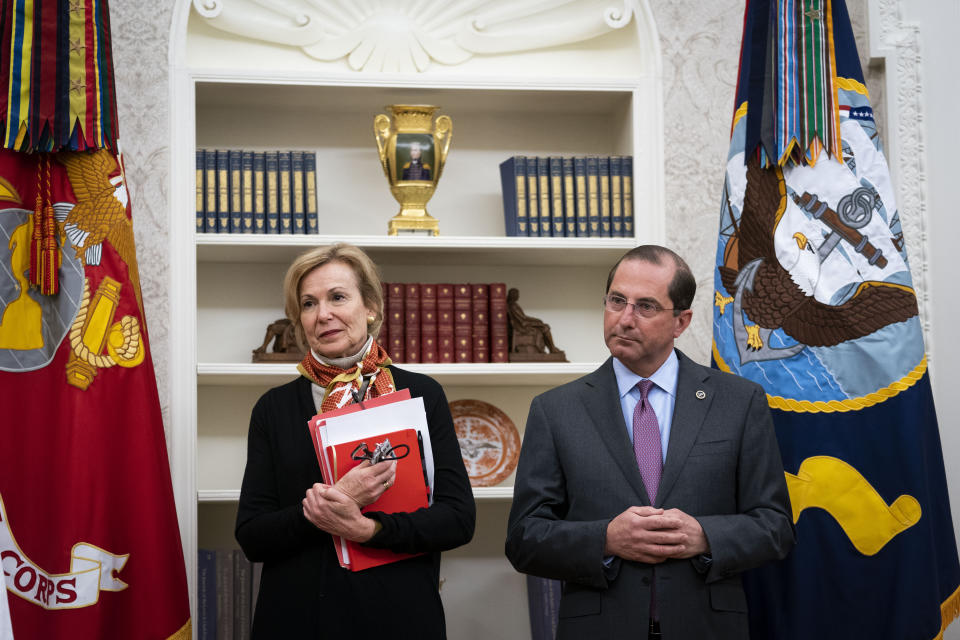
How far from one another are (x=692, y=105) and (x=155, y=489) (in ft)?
6.60

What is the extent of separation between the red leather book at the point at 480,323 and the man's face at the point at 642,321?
1196mm

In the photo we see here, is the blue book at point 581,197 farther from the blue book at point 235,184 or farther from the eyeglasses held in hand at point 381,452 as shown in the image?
the eyeglasses held in hand at point 381,452

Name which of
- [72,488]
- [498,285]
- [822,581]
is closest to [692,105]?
[498,285]

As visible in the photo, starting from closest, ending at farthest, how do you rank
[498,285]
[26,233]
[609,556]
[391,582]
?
[609,556]
[391,582]
[26,233]
[498,285]

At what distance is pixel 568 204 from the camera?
3.09 meters

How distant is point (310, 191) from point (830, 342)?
1.60 meters

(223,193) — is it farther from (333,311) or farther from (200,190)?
(333,311)

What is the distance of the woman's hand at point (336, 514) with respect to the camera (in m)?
1.82

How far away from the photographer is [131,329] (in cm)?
242

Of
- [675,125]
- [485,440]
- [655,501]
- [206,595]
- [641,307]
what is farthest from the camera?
[485,440]

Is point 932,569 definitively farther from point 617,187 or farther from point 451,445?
point 617,187

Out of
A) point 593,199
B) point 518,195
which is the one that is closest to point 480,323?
point 518,195

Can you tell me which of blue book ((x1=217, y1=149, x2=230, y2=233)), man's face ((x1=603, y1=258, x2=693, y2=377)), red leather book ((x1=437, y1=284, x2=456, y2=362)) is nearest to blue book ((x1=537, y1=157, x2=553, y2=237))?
red leather book ((x1=437, y1=284, x2=456, y2=362))

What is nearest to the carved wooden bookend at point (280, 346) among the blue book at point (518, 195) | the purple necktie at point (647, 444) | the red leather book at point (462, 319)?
the red leather book at point (462, 319)
